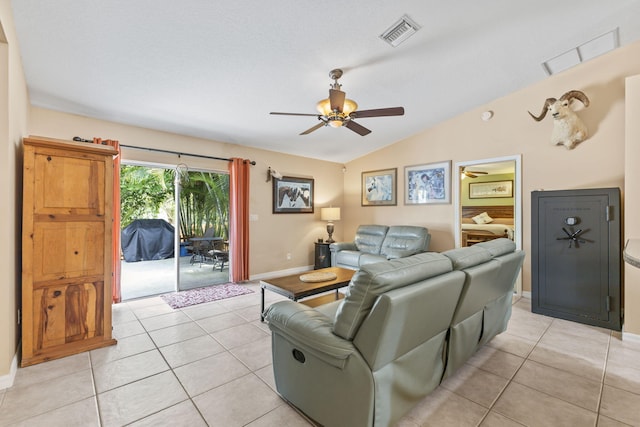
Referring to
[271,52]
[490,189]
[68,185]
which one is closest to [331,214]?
[271,52]

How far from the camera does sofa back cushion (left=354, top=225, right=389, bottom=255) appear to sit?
17.6ft

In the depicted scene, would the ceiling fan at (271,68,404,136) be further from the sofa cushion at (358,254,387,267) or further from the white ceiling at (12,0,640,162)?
the sofa cushion at (358,254,387,267)

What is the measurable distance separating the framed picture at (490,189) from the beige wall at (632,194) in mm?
4666

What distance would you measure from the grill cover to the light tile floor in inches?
157

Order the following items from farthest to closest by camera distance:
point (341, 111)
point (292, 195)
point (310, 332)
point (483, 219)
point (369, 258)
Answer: point (483, 219), point (292, 195), point (369, 258), point (341, 111), point (310, 332)

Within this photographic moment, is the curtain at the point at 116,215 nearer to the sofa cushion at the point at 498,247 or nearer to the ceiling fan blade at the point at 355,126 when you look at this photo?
the ceiling fan blade at the point at 355,126

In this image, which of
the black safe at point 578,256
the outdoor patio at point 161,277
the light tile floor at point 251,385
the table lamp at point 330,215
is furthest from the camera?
the table lamp at point 330,215

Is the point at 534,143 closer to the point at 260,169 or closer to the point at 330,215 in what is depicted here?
the point at 330,215

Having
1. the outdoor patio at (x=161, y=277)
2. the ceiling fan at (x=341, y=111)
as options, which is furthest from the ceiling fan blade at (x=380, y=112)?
the outdoor patio at (x=161, y=277)

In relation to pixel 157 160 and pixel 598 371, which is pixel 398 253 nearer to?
pixel 598 371

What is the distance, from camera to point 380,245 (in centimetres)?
532

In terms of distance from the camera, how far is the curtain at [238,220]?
16.1ft

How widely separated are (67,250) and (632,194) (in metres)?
5.28

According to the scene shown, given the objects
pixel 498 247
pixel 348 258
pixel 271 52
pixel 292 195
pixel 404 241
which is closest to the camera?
pixel 498 247
